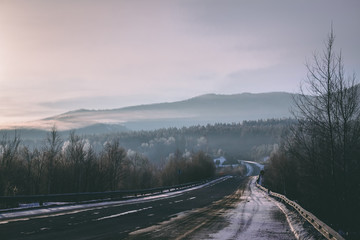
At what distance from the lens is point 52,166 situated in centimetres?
4606

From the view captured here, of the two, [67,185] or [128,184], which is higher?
[67,185]

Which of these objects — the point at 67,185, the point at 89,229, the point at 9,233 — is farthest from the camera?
the point at 67,185

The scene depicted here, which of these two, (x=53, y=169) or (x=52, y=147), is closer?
(x=53, y=169)

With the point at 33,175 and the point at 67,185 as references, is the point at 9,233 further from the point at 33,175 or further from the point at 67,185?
the point at 33,175

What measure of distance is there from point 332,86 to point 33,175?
47.0 m

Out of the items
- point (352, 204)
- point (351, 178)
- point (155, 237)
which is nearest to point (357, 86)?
point (351, 178)

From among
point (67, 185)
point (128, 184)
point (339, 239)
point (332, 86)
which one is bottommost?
point (128, 184)

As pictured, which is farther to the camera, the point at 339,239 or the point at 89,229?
the point at 89,229

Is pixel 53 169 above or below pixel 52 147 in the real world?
below

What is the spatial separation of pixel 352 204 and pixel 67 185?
1585 inches

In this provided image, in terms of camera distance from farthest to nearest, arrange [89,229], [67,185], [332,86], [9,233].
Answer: [67,185], [332,86], [89,229], [9,233]

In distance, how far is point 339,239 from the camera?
25.7 feet

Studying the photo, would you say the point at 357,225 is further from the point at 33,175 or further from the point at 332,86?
the point at 33,175

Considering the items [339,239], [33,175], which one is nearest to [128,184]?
[33,175]
